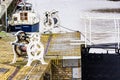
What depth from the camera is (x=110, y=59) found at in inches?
597

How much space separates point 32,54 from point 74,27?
20087 millimetres

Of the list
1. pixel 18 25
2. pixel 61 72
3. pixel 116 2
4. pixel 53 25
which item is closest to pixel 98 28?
pixel 18 25

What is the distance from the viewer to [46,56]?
13.8 metres

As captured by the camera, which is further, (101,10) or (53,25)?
(101,10)

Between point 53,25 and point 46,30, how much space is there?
0.33 metres

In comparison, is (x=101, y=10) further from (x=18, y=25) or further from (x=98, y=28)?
(x=18, y=25)

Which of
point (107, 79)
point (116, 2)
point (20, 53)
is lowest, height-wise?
point (116, 2)

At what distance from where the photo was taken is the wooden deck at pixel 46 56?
11859 millimetres

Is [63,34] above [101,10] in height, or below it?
above

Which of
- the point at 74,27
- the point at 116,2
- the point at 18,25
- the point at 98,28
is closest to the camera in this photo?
the point at 18,25

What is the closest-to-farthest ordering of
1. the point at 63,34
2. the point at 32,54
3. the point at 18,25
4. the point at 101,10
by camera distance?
the point at 32,54 < the point at 63,34 < the point at 18,25 < the point at 101,10

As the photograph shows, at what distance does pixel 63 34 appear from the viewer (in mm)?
18344

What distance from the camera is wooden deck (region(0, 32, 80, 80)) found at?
467 inches

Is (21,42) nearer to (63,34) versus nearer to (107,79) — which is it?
(107,79)
